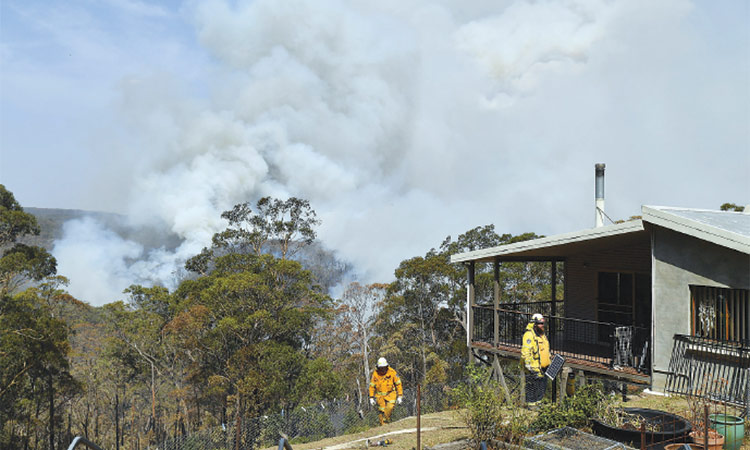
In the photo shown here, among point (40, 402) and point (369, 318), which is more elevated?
point (369, 318)

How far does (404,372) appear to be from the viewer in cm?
3466

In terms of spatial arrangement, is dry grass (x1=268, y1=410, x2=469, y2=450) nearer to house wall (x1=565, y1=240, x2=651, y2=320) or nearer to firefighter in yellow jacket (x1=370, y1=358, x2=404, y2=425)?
firefighter in yellow jacket (x1=370, y1=358, x2=404, y2=425)

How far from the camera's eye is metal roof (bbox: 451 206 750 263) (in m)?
8.48

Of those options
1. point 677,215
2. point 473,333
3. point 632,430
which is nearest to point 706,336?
point 677,215

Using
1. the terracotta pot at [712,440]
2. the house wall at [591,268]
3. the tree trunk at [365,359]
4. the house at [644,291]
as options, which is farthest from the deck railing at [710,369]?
the tree trunk at [365,359]

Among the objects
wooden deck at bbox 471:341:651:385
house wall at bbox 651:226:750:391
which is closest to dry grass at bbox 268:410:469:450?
wooden deck at bbox 471:341:651:385

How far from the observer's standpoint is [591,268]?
14750 mm

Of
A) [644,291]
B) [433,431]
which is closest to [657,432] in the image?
[433,431]

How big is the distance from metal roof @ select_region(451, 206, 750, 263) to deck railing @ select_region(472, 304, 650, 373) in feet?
4.71

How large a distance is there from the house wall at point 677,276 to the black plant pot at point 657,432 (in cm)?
170

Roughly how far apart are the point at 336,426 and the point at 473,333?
4.83 metres

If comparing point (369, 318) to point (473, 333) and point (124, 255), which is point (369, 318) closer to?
point (473, 333)

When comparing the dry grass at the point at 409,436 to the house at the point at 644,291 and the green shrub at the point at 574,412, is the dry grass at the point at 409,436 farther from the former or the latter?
the house at the point at 644,291

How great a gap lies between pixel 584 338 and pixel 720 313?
219 inches
